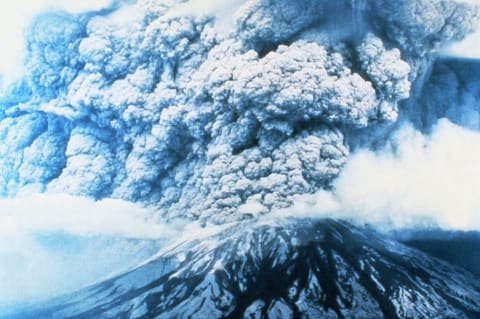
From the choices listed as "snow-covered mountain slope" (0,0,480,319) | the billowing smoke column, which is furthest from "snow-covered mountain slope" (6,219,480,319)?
the billowing smoke column

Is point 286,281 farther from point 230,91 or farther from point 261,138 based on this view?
point 230,91

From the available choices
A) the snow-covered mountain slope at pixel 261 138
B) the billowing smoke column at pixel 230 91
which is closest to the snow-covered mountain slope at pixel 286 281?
the snow-covered mountain slope at pixel 261 138

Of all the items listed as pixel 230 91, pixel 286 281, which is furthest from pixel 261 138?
pixel 286 281

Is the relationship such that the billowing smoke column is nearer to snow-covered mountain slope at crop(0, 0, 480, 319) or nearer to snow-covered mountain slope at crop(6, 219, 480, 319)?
snow-covered mountain slope at crop(0, 0, 480, 319)

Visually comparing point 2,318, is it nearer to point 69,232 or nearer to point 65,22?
point 69,232

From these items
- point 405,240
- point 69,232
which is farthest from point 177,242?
point 405,240
